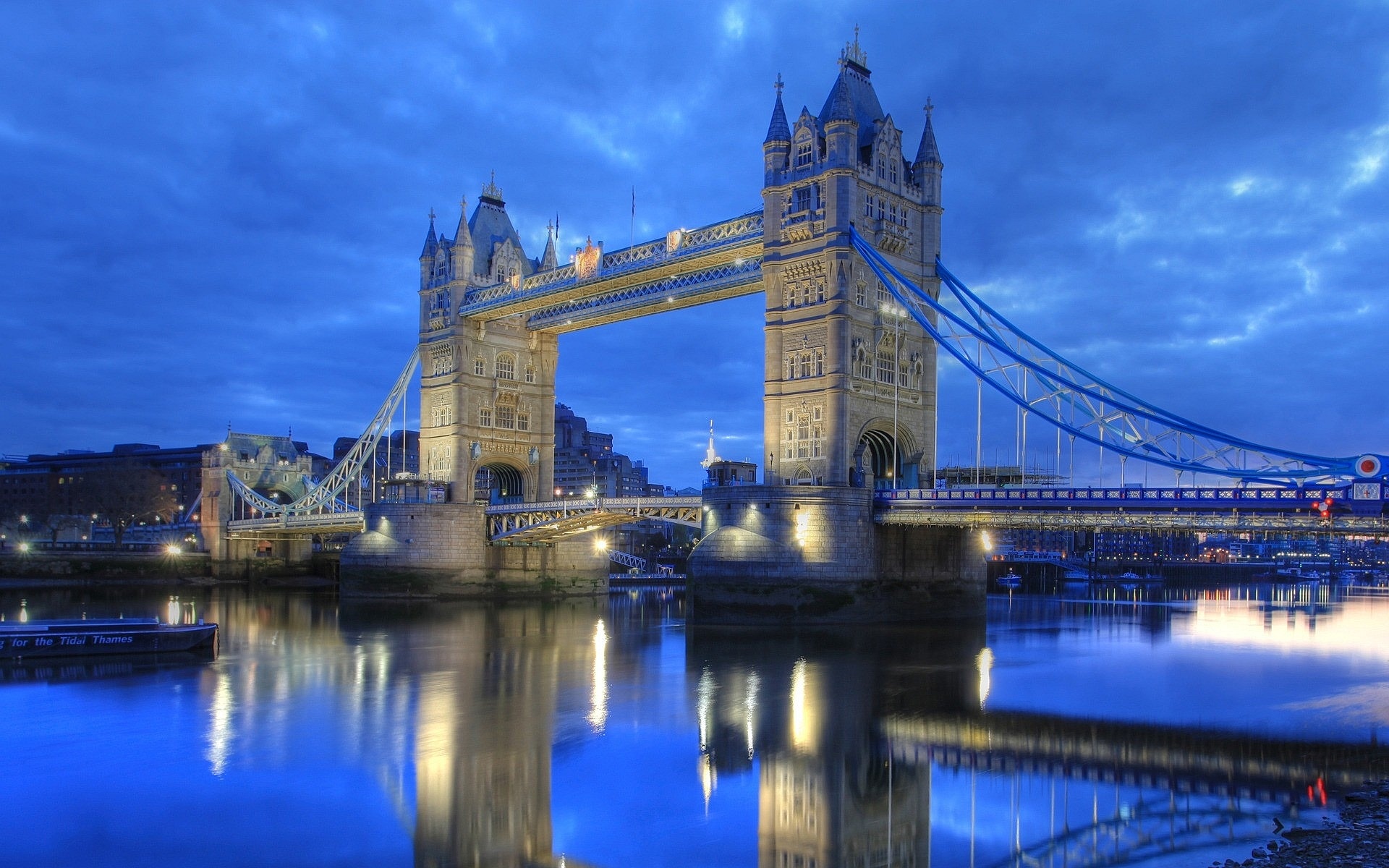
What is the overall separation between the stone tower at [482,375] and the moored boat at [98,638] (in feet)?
93.7

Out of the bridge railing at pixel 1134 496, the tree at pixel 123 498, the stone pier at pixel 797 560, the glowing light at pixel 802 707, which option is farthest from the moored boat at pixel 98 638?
the tree at pixel 123 498

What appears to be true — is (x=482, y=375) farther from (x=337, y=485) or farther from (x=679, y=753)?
(x=679, y=753)

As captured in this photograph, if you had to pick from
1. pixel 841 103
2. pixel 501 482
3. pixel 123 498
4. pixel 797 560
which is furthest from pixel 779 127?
pixel 123 498

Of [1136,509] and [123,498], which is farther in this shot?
[123,498]

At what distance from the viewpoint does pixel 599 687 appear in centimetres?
2711

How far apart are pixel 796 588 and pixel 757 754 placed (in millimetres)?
21123

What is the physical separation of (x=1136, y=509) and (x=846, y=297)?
13.8 m

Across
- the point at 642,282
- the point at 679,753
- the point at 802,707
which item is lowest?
the point at 802,707

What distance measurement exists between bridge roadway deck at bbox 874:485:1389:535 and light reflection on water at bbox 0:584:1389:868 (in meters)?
4.36

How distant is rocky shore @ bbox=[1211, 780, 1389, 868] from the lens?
41.4ft

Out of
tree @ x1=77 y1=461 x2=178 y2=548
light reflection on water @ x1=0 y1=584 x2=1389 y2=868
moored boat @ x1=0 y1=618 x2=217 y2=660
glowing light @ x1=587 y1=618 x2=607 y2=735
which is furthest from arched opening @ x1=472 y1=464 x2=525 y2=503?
moored boat @ x1=0 y1=618 x2=217 y2=660

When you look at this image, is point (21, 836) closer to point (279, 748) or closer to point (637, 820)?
point (279, 748)

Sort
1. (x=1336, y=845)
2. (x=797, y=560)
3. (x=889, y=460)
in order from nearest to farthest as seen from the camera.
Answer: (x=1336, y=845)
(x=797, y=560)
(x=889, y=460)

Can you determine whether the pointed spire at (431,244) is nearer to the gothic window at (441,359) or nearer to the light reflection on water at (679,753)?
the gothic window at (441,359)
